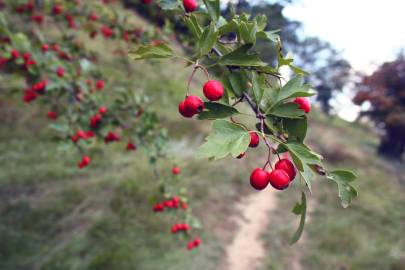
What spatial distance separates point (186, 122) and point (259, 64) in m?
8.39

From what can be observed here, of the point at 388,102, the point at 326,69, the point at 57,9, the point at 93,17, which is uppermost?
the point at 326,69

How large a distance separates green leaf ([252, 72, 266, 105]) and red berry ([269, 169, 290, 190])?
220 mm

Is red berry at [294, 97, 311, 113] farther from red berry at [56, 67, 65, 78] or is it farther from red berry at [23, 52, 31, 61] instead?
red berry at [23, 52, 31, 61]

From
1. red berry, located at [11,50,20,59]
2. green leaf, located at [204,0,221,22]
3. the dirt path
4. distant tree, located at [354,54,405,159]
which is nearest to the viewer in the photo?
green leaf, located at [204,0,221,22]

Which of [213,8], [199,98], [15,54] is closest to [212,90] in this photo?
[199,98]

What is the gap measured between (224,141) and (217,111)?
0.40 ft

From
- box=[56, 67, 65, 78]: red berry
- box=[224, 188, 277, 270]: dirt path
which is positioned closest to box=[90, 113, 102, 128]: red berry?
box=[56, 67, 65, 78]: red berry

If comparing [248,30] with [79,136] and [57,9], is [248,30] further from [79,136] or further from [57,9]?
[57,9]

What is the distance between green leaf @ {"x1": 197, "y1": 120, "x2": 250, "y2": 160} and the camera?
0.88m

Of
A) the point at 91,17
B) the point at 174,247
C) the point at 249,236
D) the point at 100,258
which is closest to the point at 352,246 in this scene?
the point at 249,236

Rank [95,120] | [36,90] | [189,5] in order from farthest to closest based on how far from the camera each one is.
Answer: [36,90] < [95,120] < [189,5]

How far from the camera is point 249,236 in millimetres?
5902

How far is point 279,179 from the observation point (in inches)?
37.8

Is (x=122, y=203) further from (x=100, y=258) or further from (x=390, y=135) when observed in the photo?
(x=390, y=135)
